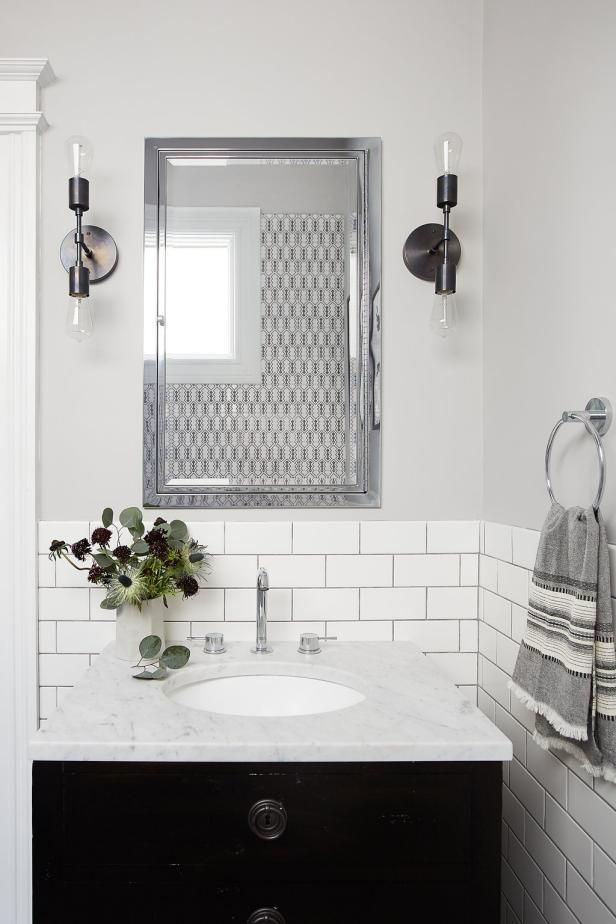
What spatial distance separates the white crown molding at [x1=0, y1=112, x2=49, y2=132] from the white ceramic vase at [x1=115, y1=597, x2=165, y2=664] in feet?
3.83

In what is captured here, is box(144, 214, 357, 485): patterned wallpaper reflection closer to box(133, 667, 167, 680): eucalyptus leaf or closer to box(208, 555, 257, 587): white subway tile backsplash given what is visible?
box(208, 555, 257, 587): white subway tile backsplash

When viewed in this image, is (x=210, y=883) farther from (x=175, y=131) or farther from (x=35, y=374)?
(x=175, y=131)

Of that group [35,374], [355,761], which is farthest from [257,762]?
[35,374]

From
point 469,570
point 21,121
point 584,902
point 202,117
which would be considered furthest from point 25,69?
point 584,902

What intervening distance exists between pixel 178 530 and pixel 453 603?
709 millimetres

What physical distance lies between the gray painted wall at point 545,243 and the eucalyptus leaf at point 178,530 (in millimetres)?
735

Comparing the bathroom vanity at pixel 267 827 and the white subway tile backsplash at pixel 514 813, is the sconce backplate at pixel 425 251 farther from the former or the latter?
the white subway tile backsplash at pixel 514 813

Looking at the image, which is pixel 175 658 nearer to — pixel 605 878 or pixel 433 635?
pixel 433 635

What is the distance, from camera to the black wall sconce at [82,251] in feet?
4.68

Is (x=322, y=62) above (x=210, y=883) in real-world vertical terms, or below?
above

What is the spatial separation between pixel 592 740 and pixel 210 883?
25.0 inches

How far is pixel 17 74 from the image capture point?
1528mm

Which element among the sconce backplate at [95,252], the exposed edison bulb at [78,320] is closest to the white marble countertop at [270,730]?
the exposed edison bulb at [78,320]

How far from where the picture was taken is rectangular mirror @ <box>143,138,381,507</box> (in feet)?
5.20
